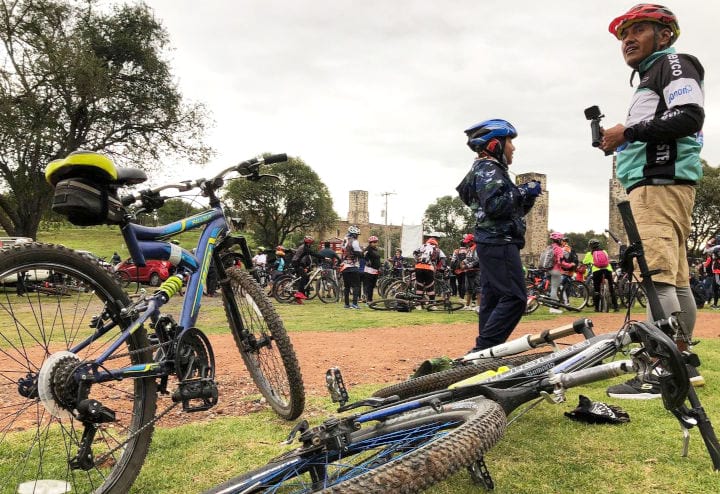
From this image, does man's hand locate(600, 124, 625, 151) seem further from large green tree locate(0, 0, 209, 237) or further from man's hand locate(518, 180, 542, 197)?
large green tree locate(0, 0, 209, 237)

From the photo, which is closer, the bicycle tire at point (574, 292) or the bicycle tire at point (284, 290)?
the bicycle tire at point (574, 292)

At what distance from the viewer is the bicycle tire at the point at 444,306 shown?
12.5 m

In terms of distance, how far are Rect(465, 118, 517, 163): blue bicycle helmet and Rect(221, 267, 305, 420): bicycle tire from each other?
1.93 metres

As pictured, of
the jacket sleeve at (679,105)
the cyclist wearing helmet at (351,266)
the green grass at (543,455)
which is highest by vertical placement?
the jacket sleeve at (679,105)

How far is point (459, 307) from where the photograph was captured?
12.8 metres

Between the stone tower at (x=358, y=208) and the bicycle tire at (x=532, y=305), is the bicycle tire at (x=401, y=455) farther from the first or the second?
the stone tower at (x=358, y=208)

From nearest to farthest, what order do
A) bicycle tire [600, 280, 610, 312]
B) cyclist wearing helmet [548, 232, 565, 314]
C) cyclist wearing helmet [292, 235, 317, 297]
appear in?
bicycle tire [600, 280, 610, 312] < cyclist wearing helmet [548, 232, 565, 314] < cyclist wearing helmet [292, 235, 317, 297]

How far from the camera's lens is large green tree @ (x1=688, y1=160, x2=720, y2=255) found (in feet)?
122

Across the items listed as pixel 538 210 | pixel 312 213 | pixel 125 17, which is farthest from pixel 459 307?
pixel 538 210

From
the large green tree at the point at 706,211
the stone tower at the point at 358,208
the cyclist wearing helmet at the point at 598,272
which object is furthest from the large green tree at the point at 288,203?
the cyclist wearing helmet at the point at 598,272

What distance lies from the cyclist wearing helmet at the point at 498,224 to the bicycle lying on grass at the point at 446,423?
45.4 inches

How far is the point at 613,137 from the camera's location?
2770 millimetres

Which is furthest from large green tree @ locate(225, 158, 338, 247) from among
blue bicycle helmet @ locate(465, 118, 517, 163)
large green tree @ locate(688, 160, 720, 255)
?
blue bicycle helmet @ locate(465, 118, 517, 163)

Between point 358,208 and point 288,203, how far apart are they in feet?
79.2
